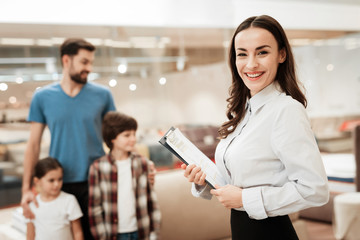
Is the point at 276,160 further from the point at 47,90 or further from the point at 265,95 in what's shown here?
the point at 47,90

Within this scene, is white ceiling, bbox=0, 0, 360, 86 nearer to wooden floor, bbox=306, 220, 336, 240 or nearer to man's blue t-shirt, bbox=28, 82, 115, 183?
man's blue t-shirt, bbox=28, 82, 115, 183

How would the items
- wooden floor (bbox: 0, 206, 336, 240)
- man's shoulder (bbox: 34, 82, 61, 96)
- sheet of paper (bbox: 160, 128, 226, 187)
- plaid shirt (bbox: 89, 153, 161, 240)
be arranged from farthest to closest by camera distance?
wooden floor (bbox: 0, 206, 336, 240)
man's shoulder (bbox: 34, 82, 61, 96)
plaid shirt (bbox: 89, 153, 161, 240)
sheet of paper (bbox: 160, 128, 226, 187)

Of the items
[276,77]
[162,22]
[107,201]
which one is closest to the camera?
[276,77]

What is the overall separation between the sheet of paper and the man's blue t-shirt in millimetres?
1011

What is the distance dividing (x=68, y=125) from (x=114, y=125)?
0.26 meters

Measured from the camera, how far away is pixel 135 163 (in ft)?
6.77

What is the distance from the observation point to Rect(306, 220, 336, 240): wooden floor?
11.1 feet

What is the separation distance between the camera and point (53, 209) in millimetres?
2018

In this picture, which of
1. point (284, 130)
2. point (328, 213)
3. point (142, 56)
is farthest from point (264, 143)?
point (142, 56)

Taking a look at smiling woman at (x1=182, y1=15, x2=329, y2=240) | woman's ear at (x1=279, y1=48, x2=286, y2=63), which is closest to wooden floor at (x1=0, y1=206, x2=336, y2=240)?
smiling woman at (x1=182, y1=15, x2=329, y2=240)

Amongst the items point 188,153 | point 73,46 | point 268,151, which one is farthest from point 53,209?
point 268,151

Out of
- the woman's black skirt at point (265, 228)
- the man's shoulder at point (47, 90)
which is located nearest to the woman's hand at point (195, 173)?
the woman's black skirt at point (265, 228)

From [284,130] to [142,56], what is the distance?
16.9 ft

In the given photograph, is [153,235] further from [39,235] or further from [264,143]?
[264,143]
